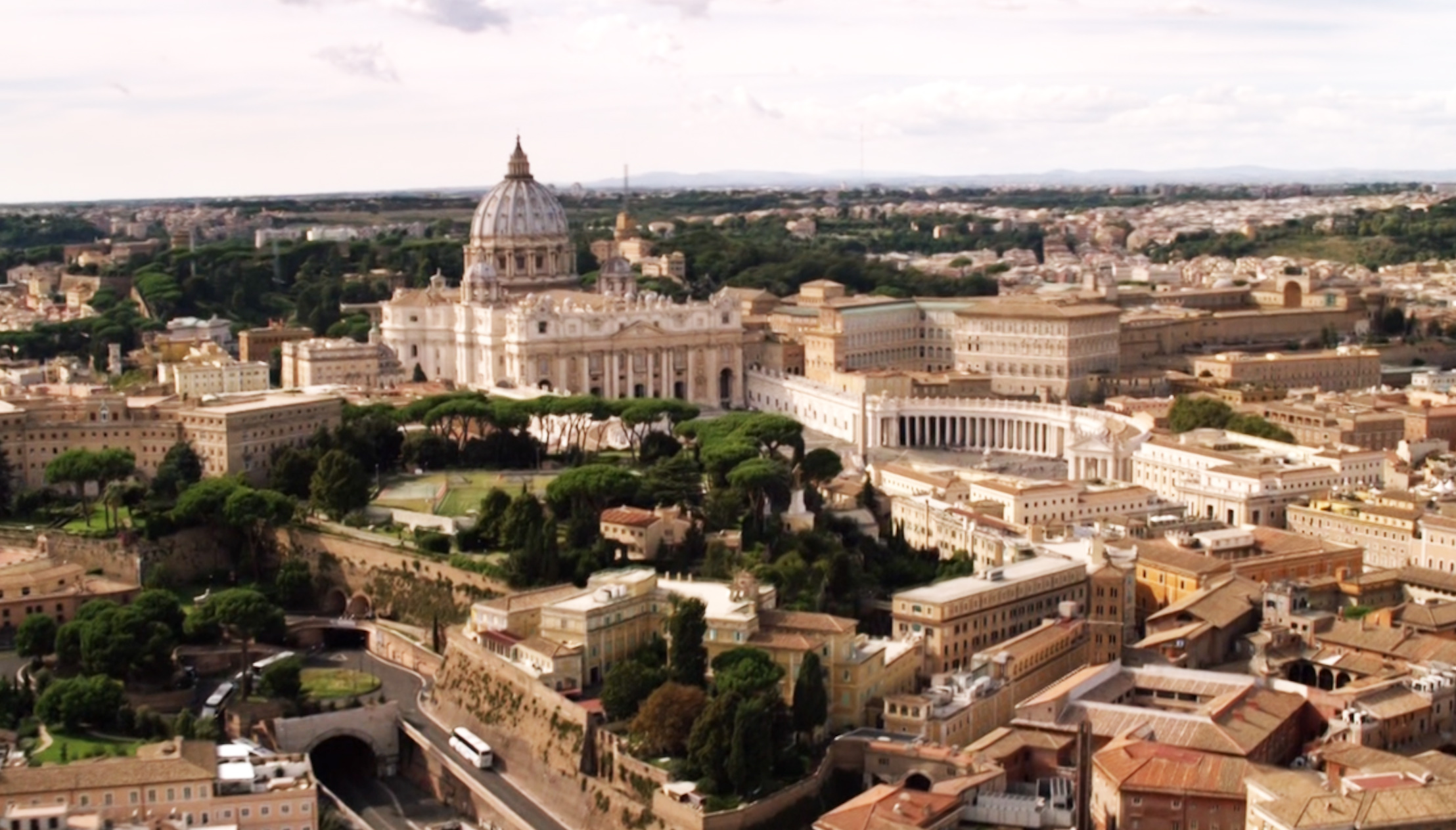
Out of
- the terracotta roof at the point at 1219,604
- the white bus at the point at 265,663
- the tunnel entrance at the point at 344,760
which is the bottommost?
the tunnel entrance at the point at 344,760

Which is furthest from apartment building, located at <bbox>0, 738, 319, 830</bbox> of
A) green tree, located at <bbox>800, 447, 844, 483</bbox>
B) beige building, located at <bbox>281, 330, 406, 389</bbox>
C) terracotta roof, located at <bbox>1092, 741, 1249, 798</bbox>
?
beige building, located at <bbox>281, 330, 406, 389</bbox>

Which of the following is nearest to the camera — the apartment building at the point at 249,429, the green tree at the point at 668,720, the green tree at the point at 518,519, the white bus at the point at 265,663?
the green tree at the point at 668,720

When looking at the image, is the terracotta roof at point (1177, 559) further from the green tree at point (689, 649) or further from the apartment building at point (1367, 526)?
the green tree at point (689, 649)

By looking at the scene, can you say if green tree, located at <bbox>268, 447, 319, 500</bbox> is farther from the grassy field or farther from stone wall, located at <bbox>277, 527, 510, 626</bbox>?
stone wall, located at <bbox>277, 527, 510, 626</bbox>

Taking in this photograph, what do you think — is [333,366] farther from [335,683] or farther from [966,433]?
[335,683]

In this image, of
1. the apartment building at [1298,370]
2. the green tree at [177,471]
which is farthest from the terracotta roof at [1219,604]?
the apartment building at [1298,370]

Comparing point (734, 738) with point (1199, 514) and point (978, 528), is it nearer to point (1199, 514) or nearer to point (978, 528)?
point (978, 528)

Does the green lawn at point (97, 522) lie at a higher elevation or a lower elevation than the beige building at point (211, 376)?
lower

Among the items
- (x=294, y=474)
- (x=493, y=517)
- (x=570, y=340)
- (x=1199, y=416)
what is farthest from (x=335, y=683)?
(x=570, y=340)
